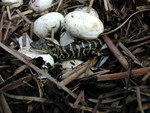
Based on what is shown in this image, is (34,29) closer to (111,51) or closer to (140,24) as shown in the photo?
(111,51)

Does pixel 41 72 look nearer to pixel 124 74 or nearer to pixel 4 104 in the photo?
pixel 4 104

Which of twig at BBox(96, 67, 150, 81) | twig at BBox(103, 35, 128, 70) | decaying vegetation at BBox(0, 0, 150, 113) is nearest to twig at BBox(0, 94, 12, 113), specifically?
decaying vegetation at BBox(0, 0, 150, 113)

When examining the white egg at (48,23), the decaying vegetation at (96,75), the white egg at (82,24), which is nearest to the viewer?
the decaying vegetation at (96,75)

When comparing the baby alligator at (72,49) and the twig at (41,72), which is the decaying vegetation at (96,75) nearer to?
the twig at (41,72)

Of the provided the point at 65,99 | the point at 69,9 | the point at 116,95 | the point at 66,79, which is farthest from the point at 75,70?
the point at 69,9

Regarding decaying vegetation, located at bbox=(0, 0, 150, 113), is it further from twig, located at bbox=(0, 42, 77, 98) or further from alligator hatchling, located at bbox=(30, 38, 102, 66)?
alligator hatchling, located at bbox=(30, 38, 102, 66)

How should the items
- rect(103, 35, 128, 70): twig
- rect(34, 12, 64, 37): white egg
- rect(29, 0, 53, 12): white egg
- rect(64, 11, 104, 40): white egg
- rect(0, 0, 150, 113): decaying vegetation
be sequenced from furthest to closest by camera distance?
rect(29, 0, 53, 12): white egg, rect(34, 12, 64, 37): white egg, rect(64, 11, 104, 40): white egg, rect(103, 35, 128, 70): twig, rect(0, 0, 150, 113): decaying vegetation

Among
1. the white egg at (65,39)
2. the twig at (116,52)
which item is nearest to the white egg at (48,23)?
the white egg at (65,39)
